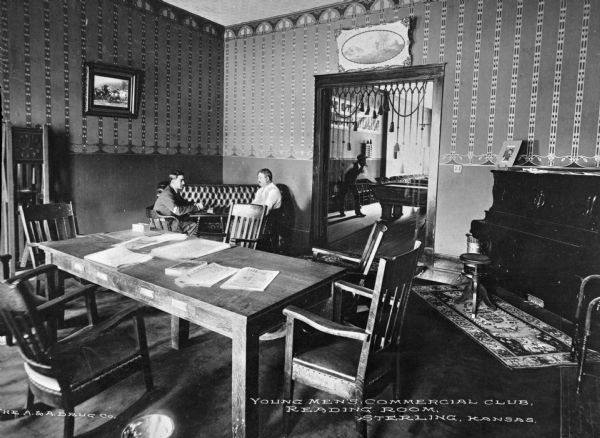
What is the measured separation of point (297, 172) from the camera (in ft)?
23.9

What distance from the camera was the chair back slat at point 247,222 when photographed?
4.26 metres

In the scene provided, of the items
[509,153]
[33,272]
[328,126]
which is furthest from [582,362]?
[328,126]

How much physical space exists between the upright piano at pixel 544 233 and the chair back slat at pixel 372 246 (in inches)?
71.1

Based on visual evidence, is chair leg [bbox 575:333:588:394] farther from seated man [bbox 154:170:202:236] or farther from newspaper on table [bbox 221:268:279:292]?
seated man [bbox 154:170:202:236]

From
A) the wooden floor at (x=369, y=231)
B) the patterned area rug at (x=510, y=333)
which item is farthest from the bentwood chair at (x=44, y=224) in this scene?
the wooden floor at (x=369, y=231)

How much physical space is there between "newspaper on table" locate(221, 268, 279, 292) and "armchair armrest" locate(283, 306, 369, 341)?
0.24m

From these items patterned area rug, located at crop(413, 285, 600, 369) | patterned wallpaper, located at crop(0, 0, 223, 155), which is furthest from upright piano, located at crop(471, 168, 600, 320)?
patterned wallpaper, located at crop(0, 0, 223, 155)

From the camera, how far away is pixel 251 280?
246 cm

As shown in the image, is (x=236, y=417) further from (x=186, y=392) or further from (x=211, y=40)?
(x=211, y=40)

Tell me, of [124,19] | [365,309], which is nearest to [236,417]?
[365,309]

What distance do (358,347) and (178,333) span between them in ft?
5.33

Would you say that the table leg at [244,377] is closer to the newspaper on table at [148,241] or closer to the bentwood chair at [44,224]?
the newspaper on table at [148,241]

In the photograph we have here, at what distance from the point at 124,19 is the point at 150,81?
0.92 metres

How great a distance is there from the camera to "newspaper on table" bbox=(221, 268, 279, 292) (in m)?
2.35
